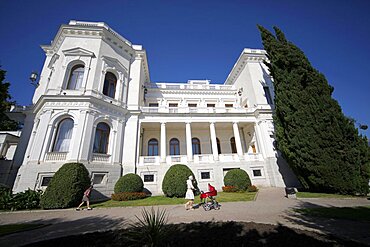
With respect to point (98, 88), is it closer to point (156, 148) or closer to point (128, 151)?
point (128, 151)

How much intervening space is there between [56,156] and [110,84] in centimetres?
931

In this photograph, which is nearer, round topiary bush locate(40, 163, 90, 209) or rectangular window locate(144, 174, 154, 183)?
round topiary bush locate(40, 163, 90, 209)

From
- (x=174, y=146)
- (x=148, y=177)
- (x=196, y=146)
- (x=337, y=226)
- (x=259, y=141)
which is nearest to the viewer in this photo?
(x=337, y=226)

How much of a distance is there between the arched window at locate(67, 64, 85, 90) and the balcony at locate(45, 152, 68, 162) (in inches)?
273

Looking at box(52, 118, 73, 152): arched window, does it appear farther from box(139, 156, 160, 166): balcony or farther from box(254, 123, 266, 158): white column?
box(254, 123, 266, 158): white column

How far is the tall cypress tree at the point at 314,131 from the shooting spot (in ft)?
36.5

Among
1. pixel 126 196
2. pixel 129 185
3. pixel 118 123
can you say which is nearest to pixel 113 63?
pixel 118 123

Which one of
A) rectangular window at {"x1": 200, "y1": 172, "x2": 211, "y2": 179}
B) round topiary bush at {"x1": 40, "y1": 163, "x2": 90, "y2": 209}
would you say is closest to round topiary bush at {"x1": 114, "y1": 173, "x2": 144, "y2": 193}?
round topiary bush at {"x1": 40, "y1": 163, "x2": 90, "y2": 209}

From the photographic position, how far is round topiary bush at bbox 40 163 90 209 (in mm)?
10078

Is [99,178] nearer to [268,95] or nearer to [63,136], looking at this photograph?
[63,136]

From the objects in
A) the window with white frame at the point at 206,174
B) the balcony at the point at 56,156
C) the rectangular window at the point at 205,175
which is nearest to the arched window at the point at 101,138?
the balcony at the point at 56,156

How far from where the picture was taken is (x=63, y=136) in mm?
14359

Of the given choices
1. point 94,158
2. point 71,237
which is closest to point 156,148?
point 94,158

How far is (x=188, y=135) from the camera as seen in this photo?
1925 centimetres
